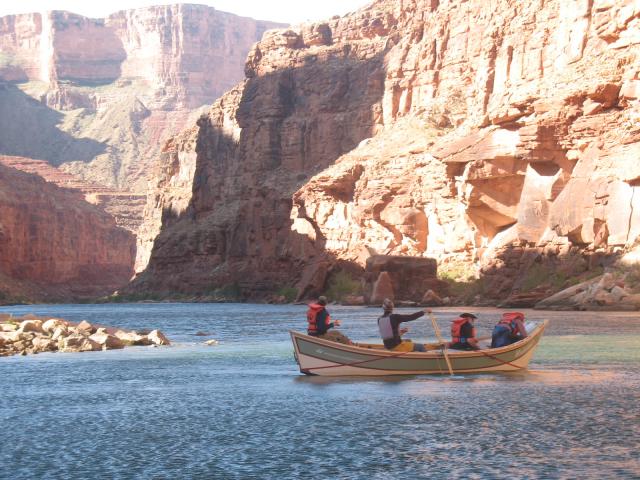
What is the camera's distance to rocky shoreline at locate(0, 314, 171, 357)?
45950 mm

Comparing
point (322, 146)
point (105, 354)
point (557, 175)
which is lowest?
point (105, 354)

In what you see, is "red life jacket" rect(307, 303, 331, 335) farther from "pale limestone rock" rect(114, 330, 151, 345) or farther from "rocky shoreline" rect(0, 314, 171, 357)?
"pale limestone rock" rect(114, 330, 151, 345)

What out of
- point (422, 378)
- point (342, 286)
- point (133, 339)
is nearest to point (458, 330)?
point (422, 378)

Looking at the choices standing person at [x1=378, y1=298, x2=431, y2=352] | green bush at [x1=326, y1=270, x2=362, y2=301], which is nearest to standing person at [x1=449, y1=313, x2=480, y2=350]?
standing person at [x1=378, y1=298, x2=431, y2=352]

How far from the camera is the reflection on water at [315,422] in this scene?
18.7m

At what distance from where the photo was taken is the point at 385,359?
30828 millimetres

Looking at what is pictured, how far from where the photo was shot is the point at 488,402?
84.4 feet

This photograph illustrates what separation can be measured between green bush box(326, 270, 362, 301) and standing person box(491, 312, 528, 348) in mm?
82253

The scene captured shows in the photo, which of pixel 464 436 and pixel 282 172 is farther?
pixel 282 172

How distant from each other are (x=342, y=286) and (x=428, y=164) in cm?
1923

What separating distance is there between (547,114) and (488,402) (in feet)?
221

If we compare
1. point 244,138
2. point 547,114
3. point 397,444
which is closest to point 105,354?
point 397,444

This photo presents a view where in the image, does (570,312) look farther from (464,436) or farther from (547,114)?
(464,436)

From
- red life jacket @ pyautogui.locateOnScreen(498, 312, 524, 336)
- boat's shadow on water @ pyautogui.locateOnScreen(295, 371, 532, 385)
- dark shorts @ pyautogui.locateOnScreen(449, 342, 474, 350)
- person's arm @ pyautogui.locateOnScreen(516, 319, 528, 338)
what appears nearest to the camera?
boat's shadow on water @ pyautogui.locateOnScreen(295, 371, 532, 385)
